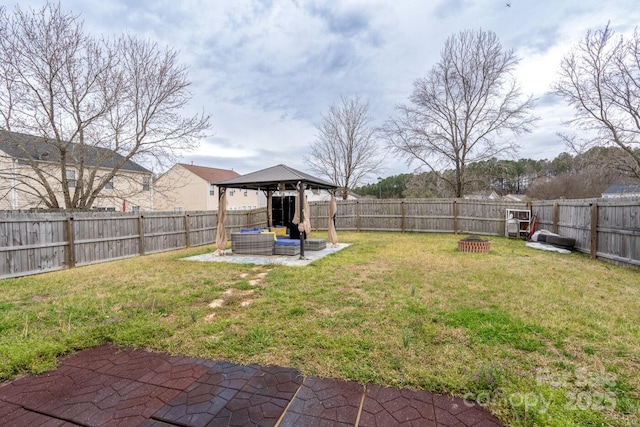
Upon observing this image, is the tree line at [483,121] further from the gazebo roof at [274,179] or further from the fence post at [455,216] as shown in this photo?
the gazebo roof at [274,179]

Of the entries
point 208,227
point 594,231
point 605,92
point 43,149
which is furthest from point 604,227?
point 43,149

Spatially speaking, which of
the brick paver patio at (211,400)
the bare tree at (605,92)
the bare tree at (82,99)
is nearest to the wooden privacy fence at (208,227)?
the bare tree at (82,99)

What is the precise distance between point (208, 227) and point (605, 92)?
17.6 m

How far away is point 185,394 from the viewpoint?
7.20 feet

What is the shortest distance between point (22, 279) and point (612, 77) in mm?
20543

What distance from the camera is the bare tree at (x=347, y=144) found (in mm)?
21719

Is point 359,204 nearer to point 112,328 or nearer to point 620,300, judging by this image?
point 620,300

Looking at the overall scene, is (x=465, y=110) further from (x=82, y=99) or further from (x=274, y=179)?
(x=82, y=99)

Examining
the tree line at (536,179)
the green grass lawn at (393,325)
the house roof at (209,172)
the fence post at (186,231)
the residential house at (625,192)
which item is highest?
the house roof at (209,172)

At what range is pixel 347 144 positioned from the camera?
73.0 ft

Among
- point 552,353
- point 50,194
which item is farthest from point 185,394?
point 50,194

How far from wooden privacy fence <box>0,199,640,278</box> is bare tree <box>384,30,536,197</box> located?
14.6 feet

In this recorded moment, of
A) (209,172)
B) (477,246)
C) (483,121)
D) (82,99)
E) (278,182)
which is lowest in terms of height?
(477,246)

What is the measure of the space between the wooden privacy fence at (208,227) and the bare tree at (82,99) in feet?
9.73
